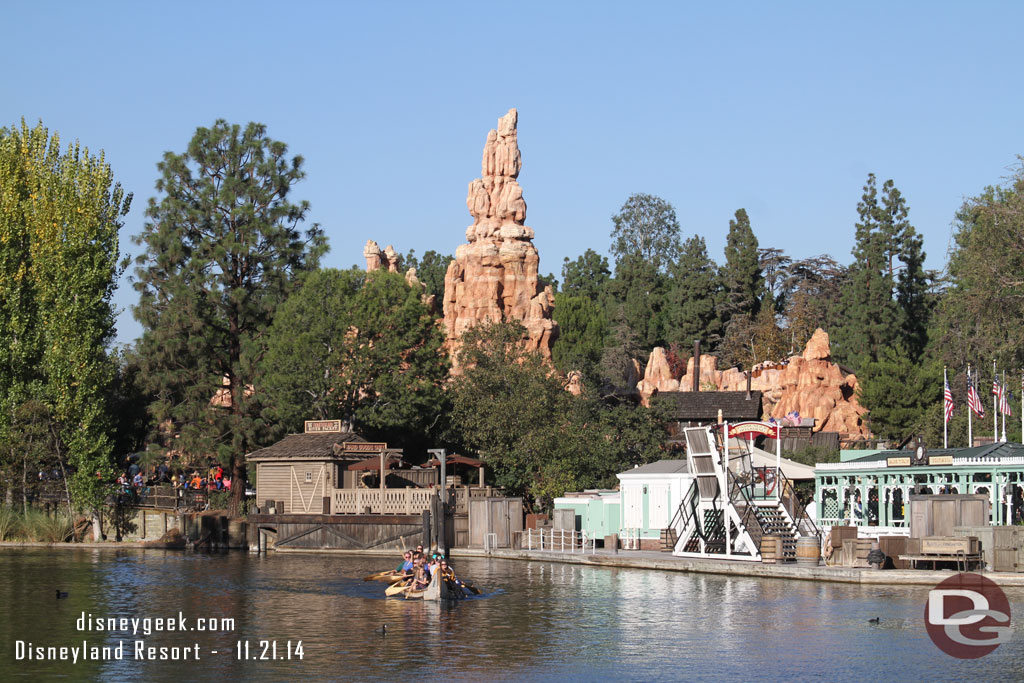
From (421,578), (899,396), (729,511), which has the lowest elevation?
(421,578)

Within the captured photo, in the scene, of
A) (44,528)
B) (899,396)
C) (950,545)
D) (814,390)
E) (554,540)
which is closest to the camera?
(950,545)

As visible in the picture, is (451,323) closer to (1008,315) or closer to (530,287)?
(530,287)

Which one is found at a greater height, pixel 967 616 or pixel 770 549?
pixel 770 549

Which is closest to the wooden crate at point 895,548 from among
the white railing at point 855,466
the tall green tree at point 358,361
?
the white railing at point 855,466

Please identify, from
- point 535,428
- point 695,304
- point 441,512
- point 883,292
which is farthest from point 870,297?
point 441,512

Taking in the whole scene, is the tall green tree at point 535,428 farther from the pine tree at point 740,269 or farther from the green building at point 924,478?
the pine tree at point 740,269

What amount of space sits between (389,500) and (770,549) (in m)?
18.3

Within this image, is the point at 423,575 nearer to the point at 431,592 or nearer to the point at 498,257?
the point at 431,592

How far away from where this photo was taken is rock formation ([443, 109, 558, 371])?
3457 inches

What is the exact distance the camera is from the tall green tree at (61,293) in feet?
182

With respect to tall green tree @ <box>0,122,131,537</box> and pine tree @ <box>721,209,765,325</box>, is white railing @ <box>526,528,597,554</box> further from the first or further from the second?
pine tree @ <box>721,209,765,325</box>

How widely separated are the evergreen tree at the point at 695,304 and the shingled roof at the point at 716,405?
23.2 metres

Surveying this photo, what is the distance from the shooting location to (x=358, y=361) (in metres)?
62.0

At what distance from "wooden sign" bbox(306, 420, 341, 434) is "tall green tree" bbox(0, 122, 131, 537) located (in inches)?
353
